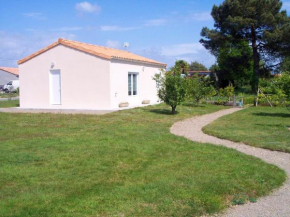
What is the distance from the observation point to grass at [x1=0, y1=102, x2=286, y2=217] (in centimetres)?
477

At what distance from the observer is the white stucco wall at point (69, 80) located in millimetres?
18502

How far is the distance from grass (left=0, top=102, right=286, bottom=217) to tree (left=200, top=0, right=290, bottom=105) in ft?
64.4

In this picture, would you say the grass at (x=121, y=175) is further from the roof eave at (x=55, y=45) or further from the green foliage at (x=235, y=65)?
the green foliage at (x=235, y=65)

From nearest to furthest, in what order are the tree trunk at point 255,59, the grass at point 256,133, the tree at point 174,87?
the grass at point 256,133
the tree at point 174,87
the tree trunk at point 255,59

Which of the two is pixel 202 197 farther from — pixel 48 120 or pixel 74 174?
pixel 48 120

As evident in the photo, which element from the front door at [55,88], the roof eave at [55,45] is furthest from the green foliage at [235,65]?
the front door at [55,88]

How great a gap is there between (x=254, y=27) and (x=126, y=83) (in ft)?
45.1

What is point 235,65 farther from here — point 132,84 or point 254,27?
point 132,84

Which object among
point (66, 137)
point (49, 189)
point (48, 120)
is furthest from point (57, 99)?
point (49, 189)

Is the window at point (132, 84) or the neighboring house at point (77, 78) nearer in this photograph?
the neighboring house at point (77, 78)

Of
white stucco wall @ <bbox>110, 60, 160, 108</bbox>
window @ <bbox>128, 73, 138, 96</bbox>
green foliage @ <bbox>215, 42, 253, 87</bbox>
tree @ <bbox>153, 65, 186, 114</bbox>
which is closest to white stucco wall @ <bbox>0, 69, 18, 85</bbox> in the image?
green foliage @ <bbox>215, 42, 253, 87</bbox>

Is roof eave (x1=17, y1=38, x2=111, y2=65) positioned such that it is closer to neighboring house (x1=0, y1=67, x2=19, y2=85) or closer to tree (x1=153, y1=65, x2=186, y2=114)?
tree (x1=153, y1=65, x2=186, y2=114)

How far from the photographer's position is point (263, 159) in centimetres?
786

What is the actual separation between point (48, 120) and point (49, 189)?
28.9ft
